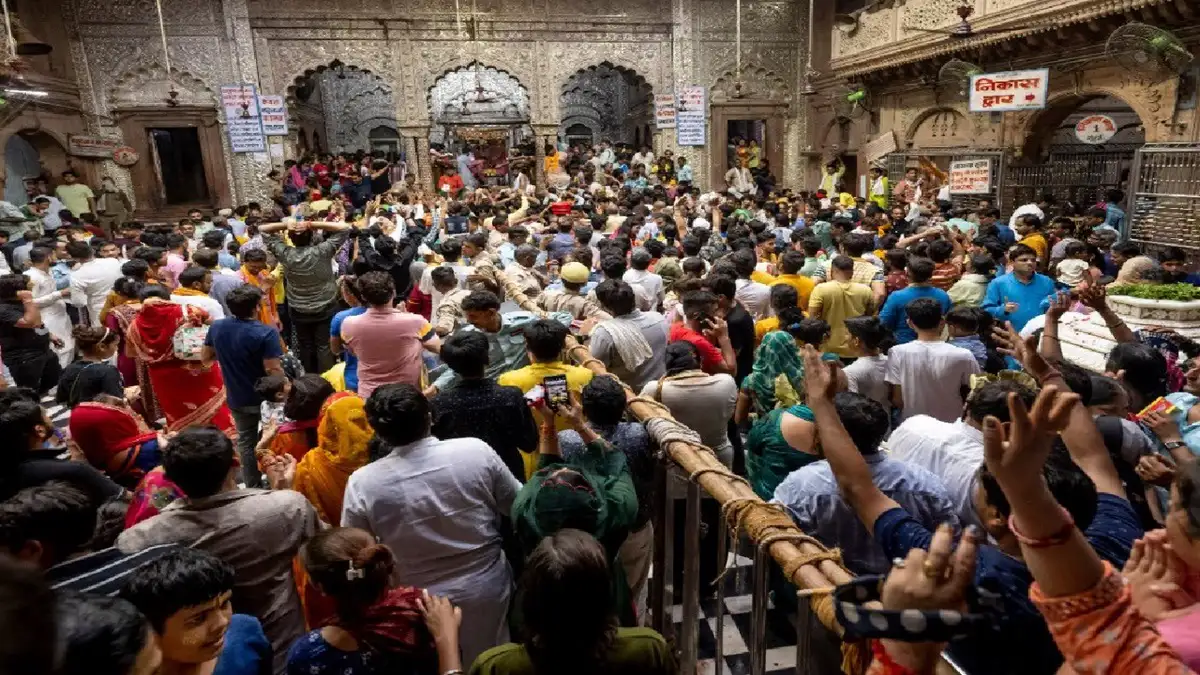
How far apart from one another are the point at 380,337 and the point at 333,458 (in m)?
1.24

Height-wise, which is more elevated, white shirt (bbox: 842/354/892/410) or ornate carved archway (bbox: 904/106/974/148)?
ornate carved archway (bbox: 904/106/974/148)

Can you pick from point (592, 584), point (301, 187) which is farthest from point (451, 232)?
point (592, 584)

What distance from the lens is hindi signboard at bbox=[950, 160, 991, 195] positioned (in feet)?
34.1

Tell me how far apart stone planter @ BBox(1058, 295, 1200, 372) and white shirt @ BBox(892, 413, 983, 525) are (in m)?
1.83

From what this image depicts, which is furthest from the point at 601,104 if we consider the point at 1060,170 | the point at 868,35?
the point at 1060,170

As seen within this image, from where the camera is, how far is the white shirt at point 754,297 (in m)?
5.02

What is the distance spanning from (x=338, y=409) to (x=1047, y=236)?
7.61 metres

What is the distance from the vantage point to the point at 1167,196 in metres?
8.07

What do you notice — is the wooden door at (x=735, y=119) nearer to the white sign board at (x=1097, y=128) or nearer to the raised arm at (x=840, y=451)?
the white sign board at (x=1097, y=128)

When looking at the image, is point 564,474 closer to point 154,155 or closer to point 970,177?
point 970,177

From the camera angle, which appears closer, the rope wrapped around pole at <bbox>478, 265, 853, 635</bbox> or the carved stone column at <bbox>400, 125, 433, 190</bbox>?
the rope wrapped around pole at <bbox>478, 265, 853, 635</bbox>

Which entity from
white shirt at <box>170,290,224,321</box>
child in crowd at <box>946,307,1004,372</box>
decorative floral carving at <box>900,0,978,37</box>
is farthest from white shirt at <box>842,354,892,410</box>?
decorative floral carving at <box>900,0,978,37</box>

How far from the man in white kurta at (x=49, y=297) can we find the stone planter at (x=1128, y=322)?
8.00 meters

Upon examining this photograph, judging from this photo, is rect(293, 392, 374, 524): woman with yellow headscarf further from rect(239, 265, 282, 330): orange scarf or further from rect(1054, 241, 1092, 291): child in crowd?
rect(1054, 241, 1092, 291): child in crowd
